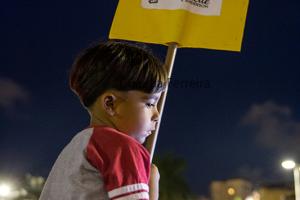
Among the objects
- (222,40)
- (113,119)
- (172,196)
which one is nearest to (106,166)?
(113,119)

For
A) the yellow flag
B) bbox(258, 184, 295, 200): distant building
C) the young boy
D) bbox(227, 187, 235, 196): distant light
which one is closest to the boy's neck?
the young boy

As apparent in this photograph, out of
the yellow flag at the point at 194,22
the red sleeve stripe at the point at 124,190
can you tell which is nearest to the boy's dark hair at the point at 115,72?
the red sleeve stripe at the point at 124,190

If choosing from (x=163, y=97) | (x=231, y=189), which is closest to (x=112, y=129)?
(x=163, y=97)

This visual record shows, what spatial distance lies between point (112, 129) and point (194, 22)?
81cm

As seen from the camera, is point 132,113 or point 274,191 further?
point 274,191

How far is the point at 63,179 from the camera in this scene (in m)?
1.44

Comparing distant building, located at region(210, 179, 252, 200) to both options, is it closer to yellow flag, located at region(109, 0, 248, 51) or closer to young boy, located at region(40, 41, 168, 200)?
yellow flag, located at region(109, 0, 248, 51)

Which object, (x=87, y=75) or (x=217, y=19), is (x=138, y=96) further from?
(x=217, y=19)

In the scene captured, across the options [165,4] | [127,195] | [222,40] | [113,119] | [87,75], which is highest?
[165,4]

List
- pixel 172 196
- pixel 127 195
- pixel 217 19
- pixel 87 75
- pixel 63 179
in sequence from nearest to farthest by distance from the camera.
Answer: pixel 127 195 < pixel 63 179 < pixel 87 75 < pixel 217 19 < pixel 172 196

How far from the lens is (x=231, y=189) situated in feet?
188

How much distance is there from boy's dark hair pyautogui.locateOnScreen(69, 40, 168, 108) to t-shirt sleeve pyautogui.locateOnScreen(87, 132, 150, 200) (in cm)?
16

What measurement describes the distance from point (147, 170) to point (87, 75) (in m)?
0.31

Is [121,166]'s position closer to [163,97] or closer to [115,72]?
[115,72]
